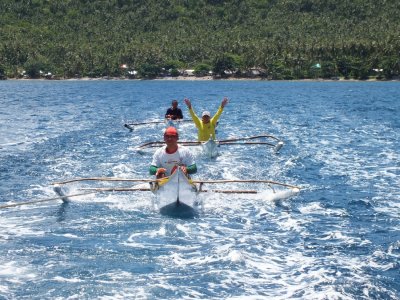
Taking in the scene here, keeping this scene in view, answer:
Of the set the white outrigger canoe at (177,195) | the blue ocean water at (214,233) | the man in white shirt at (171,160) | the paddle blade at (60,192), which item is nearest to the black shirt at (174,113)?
the blue ocean water at (214,233)

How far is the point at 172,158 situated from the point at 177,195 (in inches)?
53.5

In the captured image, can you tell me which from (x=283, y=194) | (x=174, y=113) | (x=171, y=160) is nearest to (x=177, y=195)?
(x=171, y=160)

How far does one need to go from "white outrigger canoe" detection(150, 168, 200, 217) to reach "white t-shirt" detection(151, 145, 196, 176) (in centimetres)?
69

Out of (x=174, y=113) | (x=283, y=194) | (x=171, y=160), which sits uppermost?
(x=171, y=160)

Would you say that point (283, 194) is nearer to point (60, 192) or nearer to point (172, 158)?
point (172, 158)

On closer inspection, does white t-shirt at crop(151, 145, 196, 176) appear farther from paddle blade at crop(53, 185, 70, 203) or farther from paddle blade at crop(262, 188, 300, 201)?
paddle blade at crop(53, 185, 70, 203)

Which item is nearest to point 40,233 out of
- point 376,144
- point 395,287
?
point 395,287

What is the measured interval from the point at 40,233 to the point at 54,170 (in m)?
9.34

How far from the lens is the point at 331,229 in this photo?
15891mm

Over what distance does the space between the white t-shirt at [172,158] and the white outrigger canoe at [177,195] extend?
69cm

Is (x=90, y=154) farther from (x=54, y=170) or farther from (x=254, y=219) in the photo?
(x=254, y=219)

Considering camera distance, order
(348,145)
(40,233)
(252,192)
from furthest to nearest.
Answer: (348,145) < (252,192) < (40,233)

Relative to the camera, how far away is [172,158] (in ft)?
58.9

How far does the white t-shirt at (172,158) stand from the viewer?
17.9 metres
